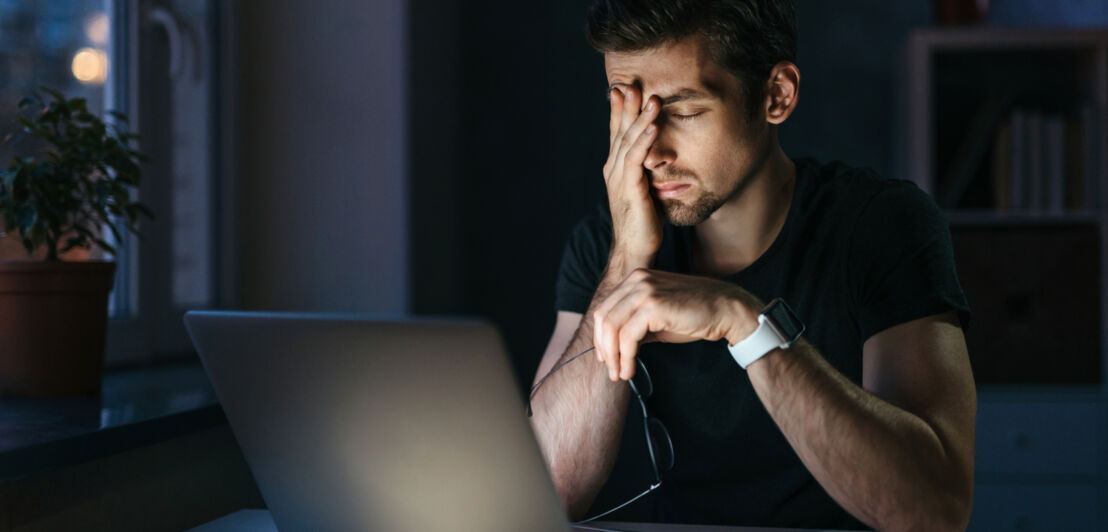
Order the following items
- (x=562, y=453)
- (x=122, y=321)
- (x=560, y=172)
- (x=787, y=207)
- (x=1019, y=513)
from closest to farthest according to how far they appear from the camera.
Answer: (x=562, y=453)
(x=787, y=207)
(x=122, y=321)
(x=1019, y=513)
(x=560, y=172)

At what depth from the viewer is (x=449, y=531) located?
0.75 metres

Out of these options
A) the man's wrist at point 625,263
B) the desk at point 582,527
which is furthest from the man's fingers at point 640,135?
the desk at point 582,527

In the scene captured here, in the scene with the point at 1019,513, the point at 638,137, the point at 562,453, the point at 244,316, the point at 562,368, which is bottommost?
the point at 1019,513

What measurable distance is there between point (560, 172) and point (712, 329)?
1.72 meters

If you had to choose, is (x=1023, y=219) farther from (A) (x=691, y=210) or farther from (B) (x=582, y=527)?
(B) (x=582, y=527)

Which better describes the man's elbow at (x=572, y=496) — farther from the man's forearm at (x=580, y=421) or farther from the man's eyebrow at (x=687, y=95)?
the man's eyebrow at (x=687, y=95)

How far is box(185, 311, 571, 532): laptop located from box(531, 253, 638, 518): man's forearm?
0.48 meters

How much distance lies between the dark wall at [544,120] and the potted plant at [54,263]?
126 centimetres

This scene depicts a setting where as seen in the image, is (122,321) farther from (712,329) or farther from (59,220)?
(712,329)

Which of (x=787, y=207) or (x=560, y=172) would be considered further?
(x=560, y=172)

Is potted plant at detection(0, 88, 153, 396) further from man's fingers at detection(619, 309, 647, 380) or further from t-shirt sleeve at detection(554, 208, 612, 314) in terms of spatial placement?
man's fingers at detection(619, 309, 647, 380)

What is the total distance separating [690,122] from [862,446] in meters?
0.50

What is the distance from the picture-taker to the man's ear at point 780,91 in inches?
54.6

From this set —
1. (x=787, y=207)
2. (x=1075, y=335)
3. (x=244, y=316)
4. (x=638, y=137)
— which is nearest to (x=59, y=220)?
(x=244, y=316)
